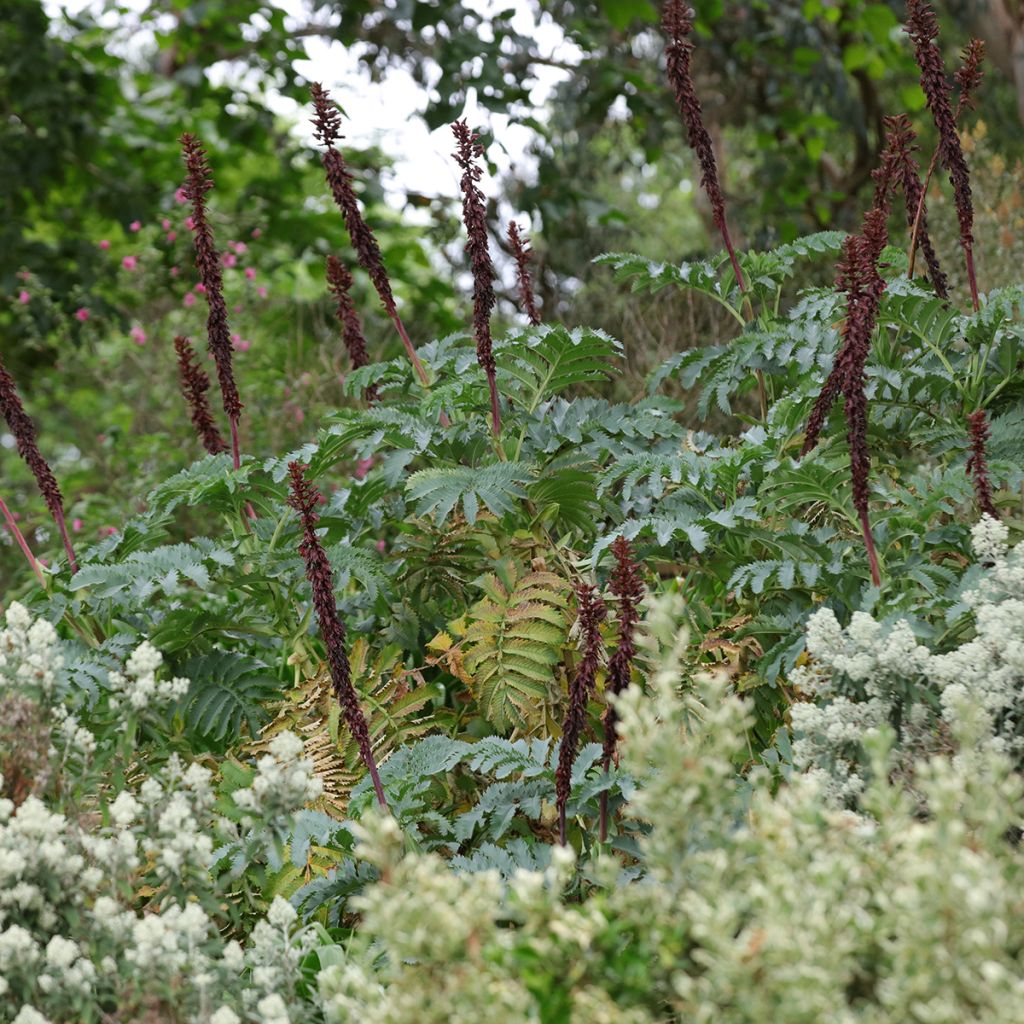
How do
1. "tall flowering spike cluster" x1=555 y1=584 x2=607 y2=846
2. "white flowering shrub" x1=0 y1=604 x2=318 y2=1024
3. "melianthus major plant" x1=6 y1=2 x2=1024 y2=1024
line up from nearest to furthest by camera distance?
"white flowering shrub" x1=0 y1=604 x2=318 y2=1024 → "tall flowering spike cluster" x1=555 y1=584 x2=607 y2=846 → "melianthus major plant" x1=6 y1=2 x2=1024 y2=1024

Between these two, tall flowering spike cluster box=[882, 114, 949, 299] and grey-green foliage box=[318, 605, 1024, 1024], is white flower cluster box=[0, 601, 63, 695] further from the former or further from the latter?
tall flowering spike cluster box=[882, 114, 949, 299]

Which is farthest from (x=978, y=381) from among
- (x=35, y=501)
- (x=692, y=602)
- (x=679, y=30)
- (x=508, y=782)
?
(x=35, y=501)

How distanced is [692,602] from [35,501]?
5.25m

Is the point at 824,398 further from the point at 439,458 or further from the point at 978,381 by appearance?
the point at 439,458

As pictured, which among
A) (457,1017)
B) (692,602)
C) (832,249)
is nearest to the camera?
(457,1017)

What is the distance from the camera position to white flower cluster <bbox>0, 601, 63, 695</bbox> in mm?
2236

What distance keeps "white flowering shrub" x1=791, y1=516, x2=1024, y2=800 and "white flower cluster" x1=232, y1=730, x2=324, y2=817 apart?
3.01 ft

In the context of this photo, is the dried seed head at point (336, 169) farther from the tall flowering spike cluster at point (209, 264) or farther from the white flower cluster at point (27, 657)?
the white flower cluster at point (27, 657)

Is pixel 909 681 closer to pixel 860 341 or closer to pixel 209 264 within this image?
pixel 860 341

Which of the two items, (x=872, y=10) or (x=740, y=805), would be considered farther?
(x=872, y=10)

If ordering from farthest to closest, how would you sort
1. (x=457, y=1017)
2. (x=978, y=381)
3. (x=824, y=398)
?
(x=978, y=381), (x=824, y=398), (x=457, y=1017)

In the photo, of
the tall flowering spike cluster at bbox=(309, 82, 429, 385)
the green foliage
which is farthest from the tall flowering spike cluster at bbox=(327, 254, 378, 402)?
the green foliage

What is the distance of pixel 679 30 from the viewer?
10.2 ft

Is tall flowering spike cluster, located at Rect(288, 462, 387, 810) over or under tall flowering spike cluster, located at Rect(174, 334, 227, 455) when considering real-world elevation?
under
